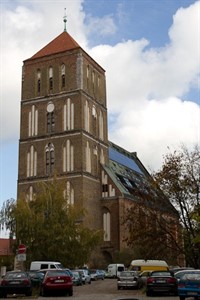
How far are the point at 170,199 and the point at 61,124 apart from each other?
31.3 metres

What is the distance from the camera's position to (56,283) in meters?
24.4

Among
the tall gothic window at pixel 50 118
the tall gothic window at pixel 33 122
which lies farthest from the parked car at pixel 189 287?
the tall gothic window at pixel 33 122

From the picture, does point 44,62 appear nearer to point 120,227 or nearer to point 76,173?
point 76,173

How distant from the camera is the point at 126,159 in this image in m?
84.6

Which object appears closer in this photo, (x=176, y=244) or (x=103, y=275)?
(x=176, y=244)

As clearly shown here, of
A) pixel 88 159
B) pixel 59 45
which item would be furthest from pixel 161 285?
pixel 59 45

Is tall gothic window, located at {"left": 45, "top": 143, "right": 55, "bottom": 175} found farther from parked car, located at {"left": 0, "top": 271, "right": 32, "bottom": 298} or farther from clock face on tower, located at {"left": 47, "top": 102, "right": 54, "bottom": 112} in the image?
parked car, located at {"left": 0, "top": 271, "right": 32, "bottom": 298}

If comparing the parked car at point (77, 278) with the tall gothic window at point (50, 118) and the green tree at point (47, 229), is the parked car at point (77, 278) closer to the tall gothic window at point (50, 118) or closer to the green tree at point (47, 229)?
the green tree at point (47, 229)

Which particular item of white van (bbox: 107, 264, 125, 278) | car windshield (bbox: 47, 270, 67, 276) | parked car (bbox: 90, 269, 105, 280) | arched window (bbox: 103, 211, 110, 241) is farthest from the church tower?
car windshield (bbox: 47, 270, 67, 276)

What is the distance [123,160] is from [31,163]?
21.3m

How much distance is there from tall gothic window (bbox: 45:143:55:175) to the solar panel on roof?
1338 cm

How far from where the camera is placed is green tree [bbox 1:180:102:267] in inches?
1725

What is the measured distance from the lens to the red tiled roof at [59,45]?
68312 mm

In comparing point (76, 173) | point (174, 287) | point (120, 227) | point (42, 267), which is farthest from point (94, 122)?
point (174, 287)
